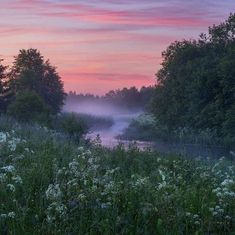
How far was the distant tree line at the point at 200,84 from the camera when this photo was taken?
5272cm

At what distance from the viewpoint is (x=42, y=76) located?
2916 inches

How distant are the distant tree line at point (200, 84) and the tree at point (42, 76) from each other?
13798mm

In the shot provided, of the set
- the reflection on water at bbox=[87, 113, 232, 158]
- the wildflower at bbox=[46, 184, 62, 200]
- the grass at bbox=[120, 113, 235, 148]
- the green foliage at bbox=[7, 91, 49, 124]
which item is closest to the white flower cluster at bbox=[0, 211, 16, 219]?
the wildflower at bbox=[46, 184, 62, 200]

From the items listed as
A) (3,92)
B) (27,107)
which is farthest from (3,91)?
(27,107)

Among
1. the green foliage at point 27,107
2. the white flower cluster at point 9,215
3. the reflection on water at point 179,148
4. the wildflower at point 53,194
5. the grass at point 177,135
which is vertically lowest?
the white flower cluster at point 9,215

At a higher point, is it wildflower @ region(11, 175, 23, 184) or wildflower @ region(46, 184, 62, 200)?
wildflower @ region(11, 175, 23, 184)

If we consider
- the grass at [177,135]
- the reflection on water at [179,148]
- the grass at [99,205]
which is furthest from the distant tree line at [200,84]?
the grass at [99,205]

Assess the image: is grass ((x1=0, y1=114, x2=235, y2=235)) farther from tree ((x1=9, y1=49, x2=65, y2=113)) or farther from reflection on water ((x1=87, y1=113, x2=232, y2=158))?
tree ((x1=9, y1=49, x2=65, y2=113))

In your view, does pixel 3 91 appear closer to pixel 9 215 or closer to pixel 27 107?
pixel 27 107

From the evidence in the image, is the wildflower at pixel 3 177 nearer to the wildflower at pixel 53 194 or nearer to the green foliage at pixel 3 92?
the wildflower at pixel 53 194

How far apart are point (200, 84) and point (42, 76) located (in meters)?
24.9

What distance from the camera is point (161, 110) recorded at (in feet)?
207

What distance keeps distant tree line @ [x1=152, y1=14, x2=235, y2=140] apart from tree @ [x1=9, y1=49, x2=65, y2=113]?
1380cm

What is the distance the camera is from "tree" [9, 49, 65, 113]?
7184cm
